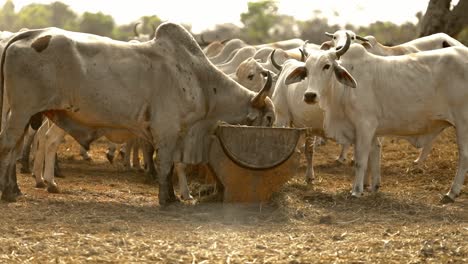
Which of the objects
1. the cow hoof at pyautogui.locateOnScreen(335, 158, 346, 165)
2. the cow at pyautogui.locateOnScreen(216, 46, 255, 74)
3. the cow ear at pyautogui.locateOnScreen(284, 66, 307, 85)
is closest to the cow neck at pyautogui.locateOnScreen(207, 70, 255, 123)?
the cow ear at pyautogui.locateOnScreen(284, 66, 307, 85)

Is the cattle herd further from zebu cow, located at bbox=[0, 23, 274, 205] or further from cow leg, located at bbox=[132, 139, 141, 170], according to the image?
cow leg, located at bbox=[132, 139, 141, 170]

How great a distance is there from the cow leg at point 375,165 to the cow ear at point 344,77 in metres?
0.99

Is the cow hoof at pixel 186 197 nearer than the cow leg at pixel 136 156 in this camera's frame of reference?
Yes

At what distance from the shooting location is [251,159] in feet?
27.5

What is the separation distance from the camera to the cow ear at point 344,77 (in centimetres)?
876

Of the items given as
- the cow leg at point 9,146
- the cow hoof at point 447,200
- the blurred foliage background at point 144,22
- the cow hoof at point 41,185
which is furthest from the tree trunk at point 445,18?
the blurred foliage background at point 144,22

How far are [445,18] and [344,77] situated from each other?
25.8ft

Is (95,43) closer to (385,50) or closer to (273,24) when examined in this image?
(385,50)

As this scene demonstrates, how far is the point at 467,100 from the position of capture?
8.95m

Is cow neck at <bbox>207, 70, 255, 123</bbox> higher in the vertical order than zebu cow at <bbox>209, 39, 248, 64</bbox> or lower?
lower

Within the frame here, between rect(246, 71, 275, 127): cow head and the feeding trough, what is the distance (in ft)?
2.00

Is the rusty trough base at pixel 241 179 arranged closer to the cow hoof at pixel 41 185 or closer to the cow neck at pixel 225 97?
the cow neck at pixel 225 97

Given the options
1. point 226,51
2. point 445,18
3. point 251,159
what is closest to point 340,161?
point 251,159

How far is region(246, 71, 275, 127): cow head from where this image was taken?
894 centimetres
